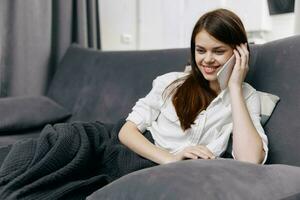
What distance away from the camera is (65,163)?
1.17 meters

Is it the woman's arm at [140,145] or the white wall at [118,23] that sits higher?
the white wall at [118,23]

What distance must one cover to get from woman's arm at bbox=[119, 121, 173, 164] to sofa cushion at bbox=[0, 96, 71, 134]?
74 cm

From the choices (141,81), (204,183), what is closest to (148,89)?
(141,81)

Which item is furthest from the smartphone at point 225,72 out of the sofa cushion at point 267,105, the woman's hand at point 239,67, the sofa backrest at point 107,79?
the sofa backrest at point 107,79

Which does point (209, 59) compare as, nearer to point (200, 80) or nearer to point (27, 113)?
point (200, 80)

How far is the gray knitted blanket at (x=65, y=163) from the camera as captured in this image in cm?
106

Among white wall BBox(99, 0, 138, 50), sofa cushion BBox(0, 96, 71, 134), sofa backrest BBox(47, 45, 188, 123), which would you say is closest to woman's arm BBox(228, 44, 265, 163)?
sofa backrest BBox(47, 45, 188, 123)

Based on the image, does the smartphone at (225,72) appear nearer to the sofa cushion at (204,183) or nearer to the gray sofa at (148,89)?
the gray sofa at (148,89)

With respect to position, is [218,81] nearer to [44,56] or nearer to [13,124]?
[13,124]

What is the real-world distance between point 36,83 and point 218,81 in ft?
4.81

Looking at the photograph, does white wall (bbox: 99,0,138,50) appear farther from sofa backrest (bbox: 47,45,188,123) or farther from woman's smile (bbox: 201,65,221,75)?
woman's smile (bbox: 201,65,221,75)

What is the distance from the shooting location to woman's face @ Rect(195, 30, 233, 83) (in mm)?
1295

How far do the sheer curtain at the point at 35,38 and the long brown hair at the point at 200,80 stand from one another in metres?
1.27

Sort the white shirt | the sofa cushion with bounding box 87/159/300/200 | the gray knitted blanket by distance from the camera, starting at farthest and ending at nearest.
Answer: the white shirt → the gray knitted blanket → the sofa cushion with bounding box 87/159/300/200
